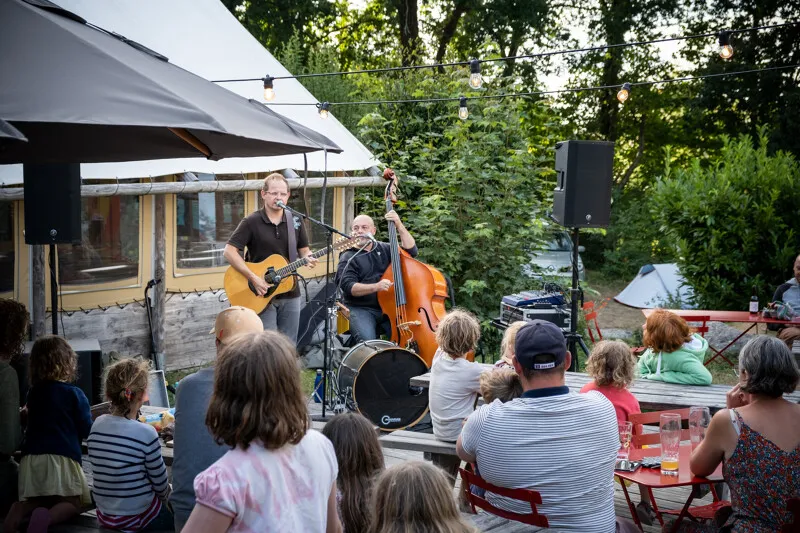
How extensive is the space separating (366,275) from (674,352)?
2984 mm

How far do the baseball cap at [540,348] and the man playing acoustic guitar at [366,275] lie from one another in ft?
13.8

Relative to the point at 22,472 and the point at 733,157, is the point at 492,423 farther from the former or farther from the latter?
the point at 733,157

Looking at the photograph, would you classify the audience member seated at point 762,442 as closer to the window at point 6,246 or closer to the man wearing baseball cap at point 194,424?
the man wearing baseball cap at point 194,424

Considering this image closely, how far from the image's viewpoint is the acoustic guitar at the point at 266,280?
22.8ft

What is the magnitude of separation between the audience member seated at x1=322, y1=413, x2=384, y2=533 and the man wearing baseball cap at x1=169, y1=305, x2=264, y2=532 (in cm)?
49

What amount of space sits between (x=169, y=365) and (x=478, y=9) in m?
13.6

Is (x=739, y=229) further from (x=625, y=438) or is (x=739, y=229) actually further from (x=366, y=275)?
(x=625, y=438)

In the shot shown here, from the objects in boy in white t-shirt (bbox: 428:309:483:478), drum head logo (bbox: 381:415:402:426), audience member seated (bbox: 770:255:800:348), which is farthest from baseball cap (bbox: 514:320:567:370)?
audience member seated (bbox: 770:255:800:348)

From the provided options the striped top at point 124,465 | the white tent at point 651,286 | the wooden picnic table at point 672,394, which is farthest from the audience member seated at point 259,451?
the white tent at point 651,286

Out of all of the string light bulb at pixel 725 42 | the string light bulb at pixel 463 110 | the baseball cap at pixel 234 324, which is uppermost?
the string light bulb at pixel 725 42

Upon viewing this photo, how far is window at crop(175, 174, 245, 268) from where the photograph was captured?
30.3ft

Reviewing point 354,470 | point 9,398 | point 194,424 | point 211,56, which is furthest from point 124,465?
point 211,56

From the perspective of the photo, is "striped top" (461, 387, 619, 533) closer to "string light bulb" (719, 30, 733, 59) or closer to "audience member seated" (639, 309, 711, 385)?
"audience member seated" (639, 309, 711, 385)

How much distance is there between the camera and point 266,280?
6996mm
